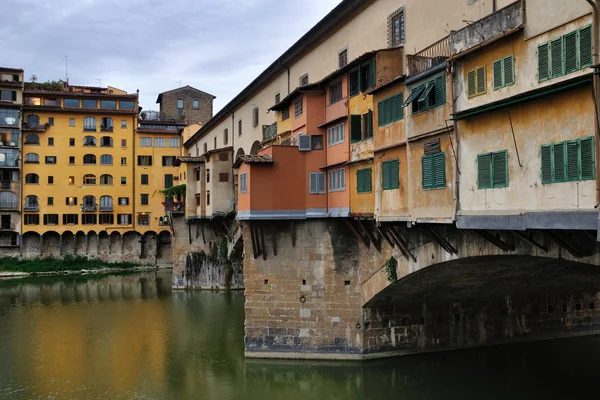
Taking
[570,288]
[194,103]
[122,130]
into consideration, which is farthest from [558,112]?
[194,103]

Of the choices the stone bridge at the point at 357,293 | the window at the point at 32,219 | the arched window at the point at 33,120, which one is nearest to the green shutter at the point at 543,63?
the stone bridge at the point at 357,293

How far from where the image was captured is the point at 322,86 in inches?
846

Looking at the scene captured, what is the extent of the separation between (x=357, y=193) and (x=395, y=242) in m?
2.32

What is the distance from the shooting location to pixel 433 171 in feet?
47.3

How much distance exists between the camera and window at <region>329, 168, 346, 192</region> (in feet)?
66.6

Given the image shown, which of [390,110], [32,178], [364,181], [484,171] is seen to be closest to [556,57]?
[484,171]

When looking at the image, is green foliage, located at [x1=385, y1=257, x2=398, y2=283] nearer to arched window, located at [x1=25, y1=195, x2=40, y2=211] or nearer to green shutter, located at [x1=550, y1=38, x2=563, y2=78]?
green shutter, located at [x1=550, y1=38, x2=563, y2=78]

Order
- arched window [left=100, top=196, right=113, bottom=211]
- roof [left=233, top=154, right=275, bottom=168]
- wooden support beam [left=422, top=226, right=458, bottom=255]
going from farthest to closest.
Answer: arched window [left=100, top=196, right=113, bottom=211] → roof [left=233, top=154, right=275, bottom=168] → wooden support beam [left=422, top=226, right=458, bottom=255]

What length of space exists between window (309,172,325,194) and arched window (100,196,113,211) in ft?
144

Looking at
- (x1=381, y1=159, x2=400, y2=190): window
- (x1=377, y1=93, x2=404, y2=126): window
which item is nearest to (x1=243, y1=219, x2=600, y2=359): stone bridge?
(x1=381, y1=159, x2=400, y2=190): window

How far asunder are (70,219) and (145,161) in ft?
32.4

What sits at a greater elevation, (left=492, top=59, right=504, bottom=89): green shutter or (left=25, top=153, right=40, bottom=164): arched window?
(left=25, top=153, right=40, bottom=164): arched window

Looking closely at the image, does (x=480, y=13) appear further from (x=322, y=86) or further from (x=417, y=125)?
(x=322, y=86)

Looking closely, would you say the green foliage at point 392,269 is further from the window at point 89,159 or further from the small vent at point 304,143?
the window at point 89,159
